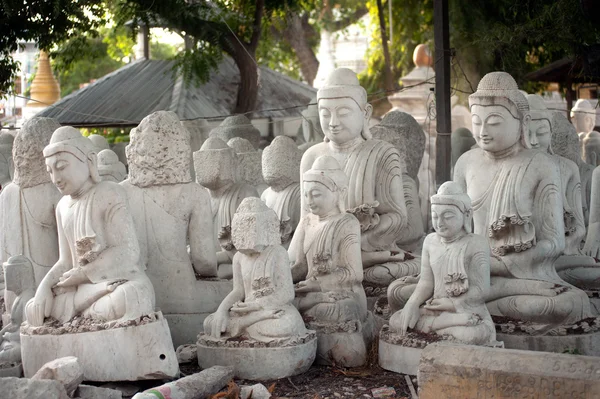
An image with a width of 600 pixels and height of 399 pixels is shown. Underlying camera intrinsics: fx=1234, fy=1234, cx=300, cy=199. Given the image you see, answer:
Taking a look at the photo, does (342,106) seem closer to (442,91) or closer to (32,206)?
(32,206)

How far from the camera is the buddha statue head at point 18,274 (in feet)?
29.1

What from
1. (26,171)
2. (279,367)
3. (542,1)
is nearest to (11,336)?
(26,171)

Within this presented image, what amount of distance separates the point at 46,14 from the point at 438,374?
6776 millimetres

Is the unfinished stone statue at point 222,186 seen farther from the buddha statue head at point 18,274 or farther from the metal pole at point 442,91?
the metal pole at point 442,91

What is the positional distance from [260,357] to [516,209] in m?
2.27

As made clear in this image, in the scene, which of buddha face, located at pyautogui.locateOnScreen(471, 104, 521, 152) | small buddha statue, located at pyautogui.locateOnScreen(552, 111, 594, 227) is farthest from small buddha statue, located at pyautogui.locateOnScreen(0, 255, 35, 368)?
small buddha statue, located at pyautogui.locateOnScreen(552, 111, 594, 227)

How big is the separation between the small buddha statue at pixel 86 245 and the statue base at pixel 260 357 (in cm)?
56

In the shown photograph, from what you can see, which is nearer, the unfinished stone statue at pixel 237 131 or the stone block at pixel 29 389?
the stone block at pixel 29 389

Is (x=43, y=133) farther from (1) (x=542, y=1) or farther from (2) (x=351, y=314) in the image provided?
(1) (x=542, y=1)

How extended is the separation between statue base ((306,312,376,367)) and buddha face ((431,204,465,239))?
1.05 meters

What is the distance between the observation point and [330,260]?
9062 mm

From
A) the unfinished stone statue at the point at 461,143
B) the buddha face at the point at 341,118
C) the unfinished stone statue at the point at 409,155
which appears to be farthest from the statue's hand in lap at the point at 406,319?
the unfinished stone statue at the point at 461,143

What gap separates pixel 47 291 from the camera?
27.9 feet

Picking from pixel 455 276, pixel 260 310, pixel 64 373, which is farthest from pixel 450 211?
pixel 64 373
